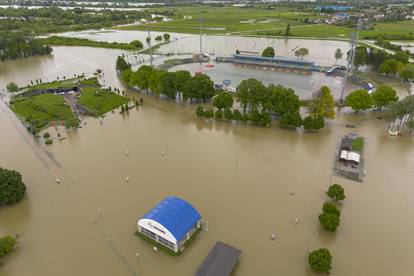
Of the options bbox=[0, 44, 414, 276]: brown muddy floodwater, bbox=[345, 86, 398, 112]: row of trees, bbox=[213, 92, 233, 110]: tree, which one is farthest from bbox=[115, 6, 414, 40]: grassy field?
bbox=[213, 92, 233, 110]: tree

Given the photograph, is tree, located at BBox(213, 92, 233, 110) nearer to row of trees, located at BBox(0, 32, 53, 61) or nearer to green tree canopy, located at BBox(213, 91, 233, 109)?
green tree canopy, located at BBox(213, 91, 233, 109)

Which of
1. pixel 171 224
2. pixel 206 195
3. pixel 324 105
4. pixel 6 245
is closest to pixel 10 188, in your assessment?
pixel 6 245

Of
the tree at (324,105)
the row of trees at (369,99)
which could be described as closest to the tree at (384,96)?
the row of trees at (369,99)

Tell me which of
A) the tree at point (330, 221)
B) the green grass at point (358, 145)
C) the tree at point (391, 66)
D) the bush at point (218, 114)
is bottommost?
the tree at point (330, 221)

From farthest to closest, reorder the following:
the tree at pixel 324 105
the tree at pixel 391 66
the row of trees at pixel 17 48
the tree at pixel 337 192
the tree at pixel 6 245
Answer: the row of trees at pixel 17 48 < the tree at pixel 391 66 < the tree at pixel 324 105 < the tree at pixel 337 192 < the tree at pixel 6 245

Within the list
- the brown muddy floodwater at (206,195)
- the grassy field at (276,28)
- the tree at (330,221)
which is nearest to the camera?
the brown muddy floodwater at (206,195)

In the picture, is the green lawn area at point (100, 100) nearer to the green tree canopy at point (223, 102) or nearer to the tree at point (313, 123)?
the green tree canopy at point (223, 102)

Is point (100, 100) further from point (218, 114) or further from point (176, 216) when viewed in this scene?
point (176, 216)
